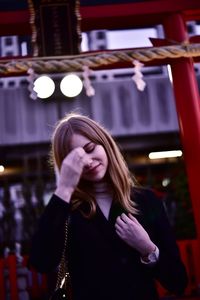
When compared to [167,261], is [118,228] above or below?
above

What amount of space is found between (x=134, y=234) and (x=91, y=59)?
2.72 metres

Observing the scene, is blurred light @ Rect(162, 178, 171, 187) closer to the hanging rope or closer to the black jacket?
the hanging rope

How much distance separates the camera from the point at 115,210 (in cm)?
132

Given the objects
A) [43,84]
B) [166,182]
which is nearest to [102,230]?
[43,84]

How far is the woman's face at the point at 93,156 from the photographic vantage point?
1.22 metres

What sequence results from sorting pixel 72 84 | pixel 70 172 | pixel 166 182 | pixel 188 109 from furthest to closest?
pixel 166 182 → pixel 72 84 → pixel 188 109 → pixel 70 172

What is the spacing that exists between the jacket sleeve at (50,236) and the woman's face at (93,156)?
16cm

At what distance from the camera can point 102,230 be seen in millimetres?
1281

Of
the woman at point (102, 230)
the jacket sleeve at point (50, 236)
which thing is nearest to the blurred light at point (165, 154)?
the woman at point (102, 230)

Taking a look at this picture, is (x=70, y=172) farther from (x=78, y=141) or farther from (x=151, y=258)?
(x=151, y=258)

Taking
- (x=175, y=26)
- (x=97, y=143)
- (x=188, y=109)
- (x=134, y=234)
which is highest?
(x=175, y=26)

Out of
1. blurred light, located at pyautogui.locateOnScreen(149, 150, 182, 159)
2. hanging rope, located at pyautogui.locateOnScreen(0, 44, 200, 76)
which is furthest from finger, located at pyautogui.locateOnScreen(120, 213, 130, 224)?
blurred light, located at pyautogui.locateOnScreen(149, 150, 182, 159)

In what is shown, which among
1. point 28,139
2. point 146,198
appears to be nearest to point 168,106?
point 28,139

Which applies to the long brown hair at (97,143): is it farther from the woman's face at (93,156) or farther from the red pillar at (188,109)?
the red pillar at (188,109)
